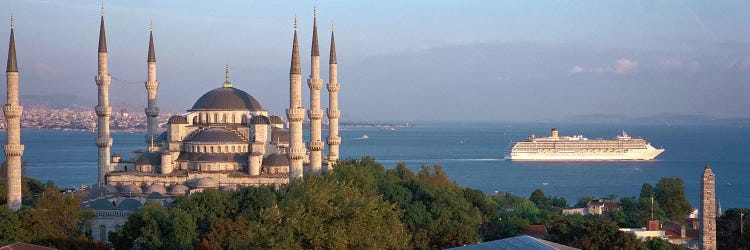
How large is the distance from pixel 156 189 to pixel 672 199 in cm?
2135

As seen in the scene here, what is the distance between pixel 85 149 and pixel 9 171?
97.6 metres

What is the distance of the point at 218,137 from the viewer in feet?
136

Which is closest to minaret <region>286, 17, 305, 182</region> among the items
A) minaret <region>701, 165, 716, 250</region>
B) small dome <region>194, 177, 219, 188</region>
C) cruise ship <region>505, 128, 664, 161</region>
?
small dome <region>194, 177, 219, 188</region>

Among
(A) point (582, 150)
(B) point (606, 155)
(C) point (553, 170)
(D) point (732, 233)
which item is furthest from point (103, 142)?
(B) point (606, 155)

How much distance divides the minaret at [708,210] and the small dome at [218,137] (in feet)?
65.1

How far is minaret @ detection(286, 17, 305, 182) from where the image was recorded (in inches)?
1486

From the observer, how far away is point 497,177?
3462 inches

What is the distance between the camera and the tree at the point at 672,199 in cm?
4669

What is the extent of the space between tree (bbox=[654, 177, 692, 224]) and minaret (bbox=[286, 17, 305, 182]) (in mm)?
16430

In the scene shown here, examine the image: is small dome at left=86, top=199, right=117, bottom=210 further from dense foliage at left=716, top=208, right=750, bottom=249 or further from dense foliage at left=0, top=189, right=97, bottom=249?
dense foliage at left=716, top=208, right=750, bottom=249

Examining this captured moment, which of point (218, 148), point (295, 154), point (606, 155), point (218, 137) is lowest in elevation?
point (606, 155)

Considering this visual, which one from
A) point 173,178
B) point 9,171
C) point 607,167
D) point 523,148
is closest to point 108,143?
point 173,178

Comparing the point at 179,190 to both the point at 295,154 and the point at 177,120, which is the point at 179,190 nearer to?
the point at 295,154

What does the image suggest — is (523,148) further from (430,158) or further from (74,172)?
(74,172)
